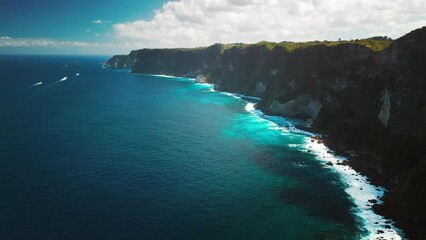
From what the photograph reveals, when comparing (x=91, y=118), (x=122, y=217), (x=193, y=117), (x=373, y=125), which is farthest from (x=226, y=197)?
(x=91, y=118)

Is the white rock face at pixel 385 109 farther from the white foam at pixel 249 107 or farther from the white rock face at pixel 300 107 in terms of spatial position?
the white foam at pixel 249 107

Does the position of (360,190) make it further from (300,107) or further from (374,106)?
(300,107)

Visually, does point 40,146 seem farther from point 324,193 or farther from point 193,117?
point 324,193

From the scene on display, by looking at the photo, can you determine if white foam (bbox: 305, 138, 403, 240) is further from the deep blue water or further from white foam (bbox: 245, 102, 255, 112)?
white foam (bbox: 245, 102, 255, 112)

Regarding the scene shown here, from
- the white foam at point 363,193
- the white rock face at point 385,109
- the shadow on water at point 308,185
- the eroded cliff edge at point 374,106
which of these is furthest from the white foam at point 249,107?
the white rock face at point 385,109

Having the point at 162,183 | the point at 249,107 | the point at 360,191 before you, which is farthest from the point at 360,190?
the point at 249,107
